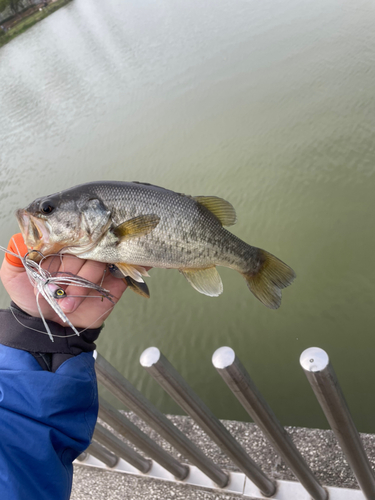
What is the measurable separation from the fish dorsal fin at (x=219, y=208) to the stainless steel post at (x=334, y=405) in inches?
33.7

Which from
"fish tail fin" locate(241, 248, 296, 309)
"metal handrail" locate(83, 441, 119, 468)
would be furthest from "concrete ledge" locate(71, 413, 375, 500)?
"fish tail fin" locate(241, 248, 296, 309)

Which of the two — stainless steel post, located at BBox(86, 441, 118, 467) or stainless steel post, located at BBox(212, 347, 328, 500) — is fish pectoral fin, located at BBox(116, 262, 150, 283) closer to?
stainless steel post, located at BBox(212, 347, 328, 500)

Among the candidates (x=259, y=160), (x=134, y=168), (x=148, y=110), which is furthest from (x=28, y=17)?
(x=259, y=160)

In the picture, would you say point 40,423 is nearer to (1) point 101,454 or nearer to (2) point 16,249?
(2) point 16,249

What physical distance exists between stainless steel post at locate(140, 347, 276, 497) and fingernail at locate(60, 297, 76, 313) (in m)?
0.63

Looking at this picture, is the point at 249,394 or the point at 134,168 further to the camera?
the point at 134,168

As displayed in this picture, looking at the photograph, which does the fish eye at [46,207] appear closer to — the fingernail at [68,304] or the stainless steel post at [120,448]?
the fingernail at [68,304]

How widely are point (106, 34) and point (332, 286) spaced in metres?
16.7

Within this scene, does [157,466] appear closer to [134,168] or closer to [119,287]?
[119,287]

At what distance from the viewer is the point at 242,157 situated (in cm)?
681

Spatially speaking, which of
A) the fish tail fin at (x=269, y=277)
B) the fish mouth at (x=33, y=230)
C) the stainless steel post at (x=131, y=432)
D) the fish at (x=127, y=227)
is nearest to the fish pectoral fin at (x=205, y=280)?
the fish at (x=127, y=227)

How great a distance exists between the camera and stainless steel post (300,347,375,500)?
1.75 m

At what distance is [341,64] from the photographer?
26.6ft

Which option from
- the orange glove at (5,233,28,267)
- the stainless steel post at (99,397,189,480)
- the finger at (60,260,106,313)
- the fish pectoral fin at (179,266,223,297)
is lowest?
the stainless steel post at (99,397,189,480)
